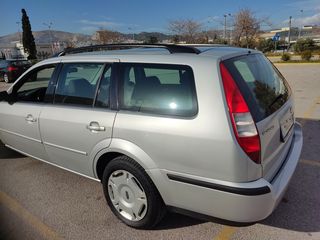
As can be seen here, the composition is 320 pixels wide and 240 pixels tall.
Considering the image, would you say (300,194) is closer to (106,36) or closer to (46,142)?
(46,142)

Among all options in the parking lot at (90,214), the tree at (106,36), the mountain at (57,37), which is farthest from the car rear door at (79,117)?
the mountain at (57,37)

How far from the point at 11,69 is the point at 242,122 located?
59.8ft

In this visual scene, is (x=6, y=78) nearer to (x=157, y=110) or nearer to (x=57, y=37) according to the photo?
(x=157, y=110)

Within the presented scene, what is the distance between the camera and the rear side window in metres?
2.17

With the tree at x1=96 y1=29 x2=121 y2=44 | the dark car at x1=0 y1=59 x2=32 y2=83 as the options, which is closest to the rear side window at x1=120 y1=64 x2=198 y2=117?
the dark car at x1=0 y1=59 x2=32 y2=83

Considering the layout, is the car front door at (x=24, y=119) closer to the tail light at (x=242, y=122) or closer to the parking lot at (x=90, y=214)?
the parking lot at (x=90, y=214)

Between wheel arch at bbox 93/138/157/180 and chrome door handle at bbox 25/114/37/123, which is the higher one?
chrome door handle at bbox 25/114/37/123

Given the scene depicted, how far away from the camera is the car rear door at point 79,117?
264cm

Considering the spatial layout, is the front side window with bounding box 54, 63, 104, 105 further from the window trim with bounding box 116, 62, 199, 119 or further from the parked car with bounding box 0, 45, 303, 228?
the window trim with bounding box 116, 62, 199, 119

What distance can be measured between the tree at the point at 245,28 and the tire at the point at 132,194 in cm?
3373

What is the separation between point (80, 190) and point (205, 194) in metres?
1.87

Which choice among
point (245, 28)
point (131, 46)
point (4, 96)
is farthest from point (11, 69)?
point (245, 28)

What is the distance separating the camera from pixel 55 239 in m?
2.57

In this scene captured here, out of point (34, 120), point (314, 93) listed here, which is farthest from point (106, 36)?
point (34, 120)
